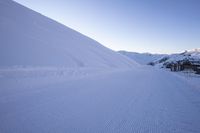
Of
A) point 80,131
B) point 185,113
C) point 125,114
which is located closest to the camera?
point 80,131

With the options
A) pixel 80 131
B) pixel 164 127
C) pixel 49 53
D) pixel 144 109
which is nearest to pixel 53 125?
pixel 80 131

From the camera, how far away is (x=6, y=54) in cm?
1421

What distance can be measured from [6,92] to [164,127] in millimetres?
5811

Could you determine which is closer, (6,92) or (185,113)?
(185,113)

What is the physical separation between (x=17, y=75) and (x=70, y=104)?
6396 millimetres

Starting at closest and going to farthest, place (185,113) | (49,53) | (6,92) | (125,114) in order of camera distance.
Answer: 1. (125,114)
2. (185,113)
3. (6,92)
4. (49,53)

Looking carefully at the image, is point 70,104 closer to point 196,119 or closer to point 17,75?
point 196,119

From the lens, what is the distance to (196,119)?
5.33 meters

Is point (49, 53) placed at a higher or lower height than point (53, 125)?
higher

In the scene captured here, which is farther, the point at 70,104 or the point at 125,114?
the point at 70,104

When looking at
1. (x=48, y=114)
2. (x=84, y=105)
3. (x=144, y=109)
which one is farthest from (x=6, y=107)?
(x=144, y=109)

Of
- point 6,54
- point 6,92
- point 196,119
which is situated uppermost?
point 6,54

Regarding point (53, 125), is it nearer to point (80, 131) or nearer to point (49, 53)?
point (80, 131)

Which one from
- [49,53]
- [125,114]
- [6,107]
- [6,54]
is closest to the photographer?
[6,107]
